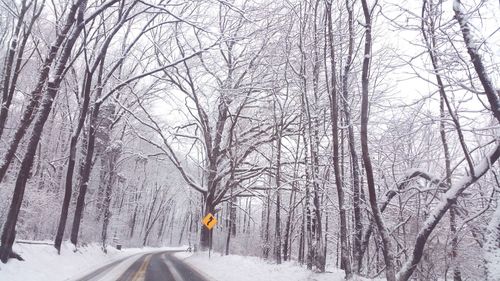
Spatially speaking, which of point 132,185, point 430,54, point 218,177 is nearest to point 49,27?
point 218,177

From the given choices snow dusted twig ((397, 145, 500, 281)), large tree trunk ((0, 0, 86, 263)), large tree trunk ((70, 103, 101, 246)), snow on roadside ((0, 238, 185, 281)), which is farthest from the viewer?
large tree trunk ((70, 103, 101, 246))

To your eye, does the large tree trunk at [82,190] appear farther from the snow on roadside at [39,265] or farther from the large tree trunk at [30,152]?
the large tree trunk at [30,152]

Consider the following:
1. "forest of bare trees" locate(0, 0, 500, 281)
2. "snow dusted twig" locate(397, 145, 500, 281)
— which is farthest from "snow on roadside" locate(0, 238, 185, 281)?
"snow dusted twig" locate(397, 145, 500, 281)

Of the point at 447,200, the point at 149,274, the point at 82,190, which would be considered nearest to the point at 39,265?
the point at 149,274

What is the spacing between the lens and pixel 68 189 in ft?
56.3

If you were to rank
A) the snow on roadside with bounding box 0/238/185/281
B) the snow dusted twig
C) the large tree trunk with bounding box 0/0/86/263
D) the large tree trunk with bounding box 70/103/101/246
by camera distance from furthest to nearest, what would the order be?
the large tree trunk with bounding box 70/103/101/246
the large tree trunk with bounding box 0/0/86/263
the snow on roadside with bounding box 0/238/185/281
the snow dusted twig

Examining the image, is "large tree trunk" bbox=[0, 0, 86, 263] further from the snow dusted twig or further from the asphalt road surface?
the snow dusted twig

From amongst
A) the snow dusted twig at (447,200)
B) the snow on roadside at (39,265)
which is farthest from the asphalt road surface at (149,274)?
the snow dusted twig at (447,200)

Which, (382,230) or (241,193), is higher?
(241,193)

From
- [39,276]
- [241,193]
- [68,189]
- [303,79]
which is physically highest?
[303,79]

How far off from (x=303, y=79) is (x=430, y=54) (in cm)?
901

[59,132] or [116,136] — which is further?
[116,136]

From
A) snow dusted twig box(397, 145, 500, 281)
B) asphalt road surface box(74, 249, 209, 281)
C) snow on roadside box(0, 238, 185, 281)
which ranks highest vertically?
snow dusted twig box(397, 145, 500, 281)

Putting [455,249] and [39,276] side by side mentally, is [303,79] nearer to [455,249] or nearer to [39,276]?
[455,249]
